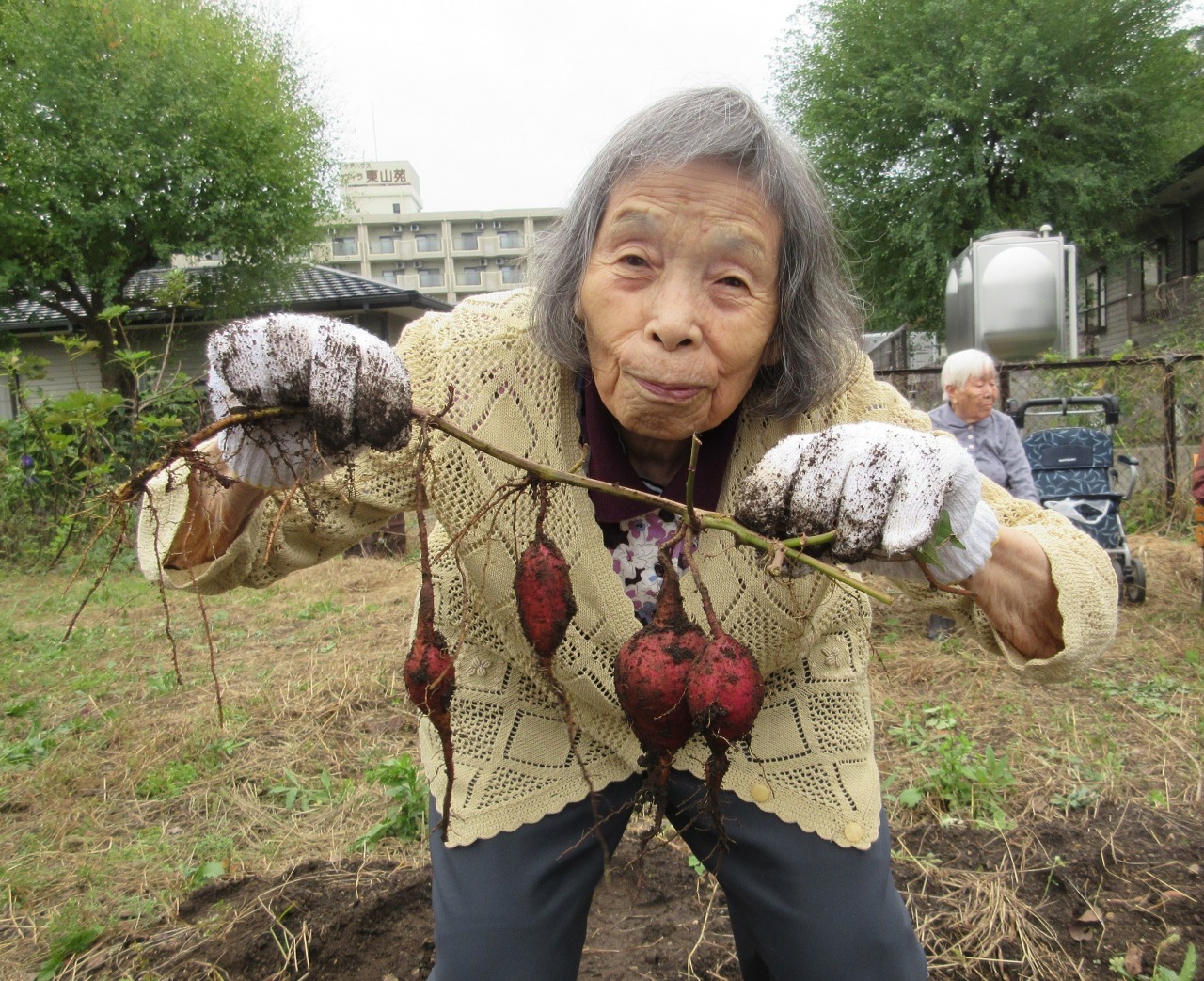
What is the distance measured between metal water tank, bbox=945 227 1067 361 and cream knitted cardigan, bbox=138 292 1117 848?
709 centimetres

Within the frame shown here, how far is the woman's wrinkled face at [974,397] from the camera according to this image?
4504 millimetres

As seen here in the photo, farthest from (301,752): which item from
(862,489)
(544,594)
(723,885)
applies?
(862,489)

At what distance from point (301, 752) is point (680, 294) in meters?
2.88

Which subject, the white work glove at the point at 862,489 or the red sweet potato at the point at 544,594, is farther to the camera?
the red sweet potato at the point at 544,594

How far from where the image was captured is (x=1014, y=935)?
221cm

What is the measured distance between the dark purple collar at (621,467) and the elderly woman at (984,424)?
333 centimetres

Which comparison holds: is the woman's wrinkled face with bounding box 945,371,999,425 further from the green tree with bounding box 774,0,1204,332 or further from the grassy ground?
the green tree with bounding box 774,0,1204,332

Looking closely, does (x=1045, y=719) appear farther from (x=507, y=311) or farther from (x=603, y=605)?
(x=507, y=311)

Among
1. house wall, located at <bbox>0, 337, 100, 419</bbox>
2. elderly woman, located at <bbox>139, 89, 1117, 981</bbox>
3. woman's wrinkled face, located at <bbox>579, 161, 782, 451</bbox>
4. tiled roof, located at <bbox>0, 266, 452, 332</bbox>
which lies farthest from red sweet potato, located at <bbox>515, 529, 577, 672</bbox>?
house wall, located at <bbox>0, 337, 100, 419</bbox>

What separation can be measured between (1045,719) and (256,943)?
10.2 ft

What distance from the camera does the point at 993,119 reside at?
14641 millimetres

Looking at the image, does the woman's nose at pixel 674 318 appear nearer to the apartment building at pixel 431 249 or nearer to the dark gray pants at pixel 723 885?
the dark gray pants at pixel 723 885

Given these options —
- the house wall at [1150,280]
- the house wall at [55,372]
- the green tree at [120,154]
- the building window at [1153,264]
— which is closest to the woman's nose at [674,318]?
the green tree at [120,154]

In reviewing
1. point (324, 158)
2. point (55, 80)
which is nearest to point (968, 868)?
point (55, 80)
